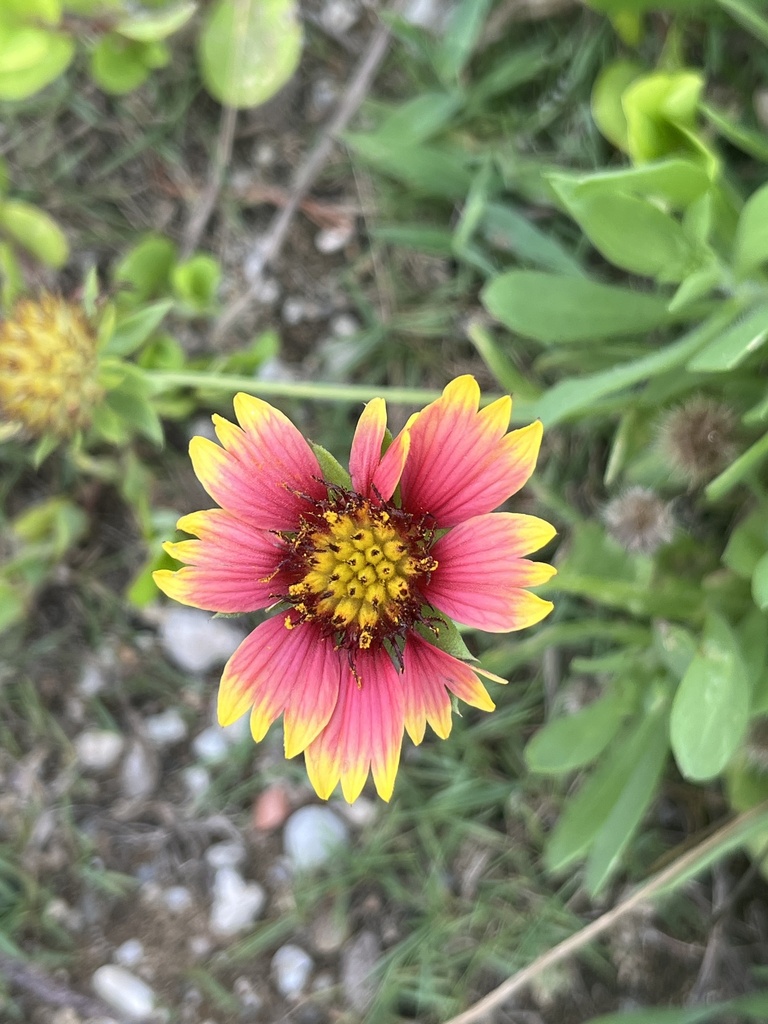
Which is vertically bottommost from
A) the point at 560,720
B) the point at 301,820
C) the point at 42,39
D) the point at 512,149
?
the point at 301,820

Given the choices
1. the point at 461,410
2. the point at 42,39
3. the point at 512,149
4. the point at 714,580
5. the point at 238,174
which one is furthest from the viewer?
the point at 238,174

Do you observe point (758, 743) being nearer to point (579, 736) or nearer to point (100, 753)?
point (579, 736)

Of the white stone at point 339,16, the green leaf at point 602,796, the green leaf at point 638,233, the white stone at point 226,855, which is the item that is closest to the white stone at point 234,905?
the white stone at point 226,855

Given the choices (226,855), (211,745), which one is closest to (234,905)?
(226,855)

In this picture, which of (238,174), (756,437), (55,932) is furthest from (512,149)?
(55,932)

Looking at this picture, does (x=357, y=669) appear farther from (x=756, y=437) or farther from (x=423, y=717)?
(x=756, y=437)

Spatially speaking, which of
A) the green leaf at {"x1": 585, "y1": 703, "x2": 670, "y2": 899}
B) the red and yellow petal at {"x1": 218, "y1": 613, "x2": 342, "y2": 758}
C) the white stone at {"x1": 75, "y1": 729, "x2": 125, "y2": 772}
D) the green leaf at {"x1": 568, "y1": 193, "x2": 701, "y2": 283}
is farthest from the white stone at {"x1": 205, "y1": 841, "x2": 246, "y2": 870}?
the green leaf at {"x1": 568, "y1": 193, "x2": 701, "y2": 283}

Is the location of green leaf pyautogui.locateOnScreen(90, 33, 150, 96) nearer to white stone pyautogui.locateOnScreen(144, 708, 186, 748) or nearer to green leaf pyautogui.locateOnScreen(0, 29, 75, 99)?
green leaf pyautogui.locateOnScreen(0, 29, 75, 99)
